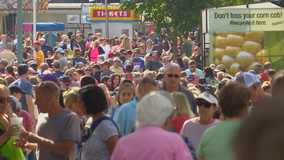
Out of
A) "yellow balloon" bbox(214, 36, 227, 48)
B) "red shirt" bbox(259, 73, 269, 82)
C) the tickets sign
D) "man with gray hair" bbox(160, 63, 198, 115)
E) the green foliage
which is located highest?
the tickets sign

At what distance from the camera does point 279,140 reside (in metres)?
0.74

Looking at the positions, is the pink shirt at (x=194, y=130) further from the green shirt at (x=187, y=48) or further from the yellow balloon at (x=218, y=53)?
the green shirt at (x=187, y=48)

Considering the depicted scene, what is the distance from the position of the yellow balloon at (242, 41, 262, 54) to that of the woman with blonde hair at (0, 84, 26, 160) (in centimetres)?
1171

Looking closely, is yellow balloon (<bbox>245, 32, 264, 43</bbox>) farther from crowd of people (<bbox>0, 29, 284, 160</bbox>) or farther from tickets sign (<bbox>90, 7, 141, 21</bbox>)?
tickets sign (<bbox>90, 7, 141, 21</bbox>)

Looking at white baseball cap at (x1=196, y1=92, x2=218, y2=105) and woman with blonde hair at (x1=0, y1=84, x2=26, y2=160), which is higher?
white baseball cap at (x1=196, y1=92, x2=218, y2=105)

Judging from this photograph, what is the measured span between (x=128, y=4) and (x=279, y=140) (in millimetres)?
22352

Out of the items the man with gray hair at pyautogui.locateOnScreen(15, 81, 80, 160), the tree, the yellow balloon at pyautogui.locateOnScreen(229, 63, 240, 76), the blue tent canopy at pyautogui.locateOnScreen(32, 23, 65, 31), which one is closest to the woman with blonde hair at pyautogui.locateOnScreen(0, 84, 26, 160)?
the man with gray hair at pyautogui.locateOnScreen(15, 81, 80, 160)

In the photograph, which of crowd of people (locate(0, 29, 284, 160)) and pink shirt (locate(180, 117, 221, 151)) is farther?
pink shirt (locate(180, 117, 221, 151))

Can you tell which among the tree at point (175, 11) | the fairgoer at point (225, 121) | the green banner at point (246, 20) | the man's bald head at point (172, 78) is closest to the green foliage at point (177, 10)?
the tree at point (175, 11)

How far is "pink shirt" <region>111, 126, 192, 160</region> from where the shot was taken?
9.40 ft

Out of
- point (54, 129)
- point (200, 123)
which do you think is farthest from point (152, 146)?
point (200, 123)

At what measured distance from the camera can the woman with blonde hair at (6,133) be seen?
4834 millimetres

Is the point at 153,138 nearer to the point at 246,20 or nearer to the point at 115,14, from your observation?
the point at 246,20

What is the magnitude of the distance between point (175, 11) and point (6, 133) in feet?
56.8
